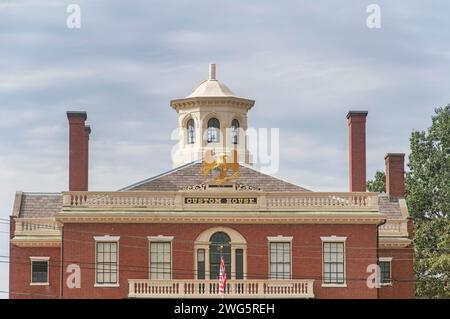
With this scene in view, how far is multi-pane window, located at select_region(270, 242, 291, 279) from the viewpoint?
6875 centimetres

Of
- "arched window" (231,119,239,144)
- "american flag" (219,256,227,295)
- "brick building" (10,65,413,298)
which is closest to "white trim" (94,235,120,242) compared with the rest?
"brick building" (10,65,413,298)

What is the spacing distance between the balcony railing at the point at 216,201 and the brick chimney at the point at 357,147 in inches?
182

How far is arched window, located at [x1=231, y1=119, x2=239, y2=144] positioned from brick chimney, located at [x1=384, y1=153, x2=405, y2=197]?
Answer: 7.72 metres

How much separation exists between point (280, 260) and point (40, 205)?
1539 centimetres

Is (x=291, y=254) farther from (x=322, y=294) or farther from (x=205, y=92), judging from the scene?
(x=205, y=92)

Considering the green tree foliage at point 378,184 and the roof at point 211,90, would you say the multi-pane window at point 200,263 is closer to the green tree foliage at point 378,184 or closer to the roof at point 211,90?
the roof at point 211,90

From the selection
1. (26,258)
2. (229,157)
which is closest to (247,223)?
(229,157)

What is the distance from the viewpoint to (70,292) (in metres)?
68.1

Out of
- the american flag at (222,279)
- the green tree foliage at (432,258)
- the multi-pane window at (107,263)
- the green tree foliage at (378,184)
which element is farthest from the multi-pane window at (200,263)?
the green tree foliage at (378,184)

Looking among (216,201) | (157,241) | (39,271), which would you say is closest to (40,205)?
(39,271)

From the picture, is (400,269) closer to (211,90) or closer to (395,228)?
(395,228)

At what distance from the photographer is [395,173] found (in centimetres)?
8062
